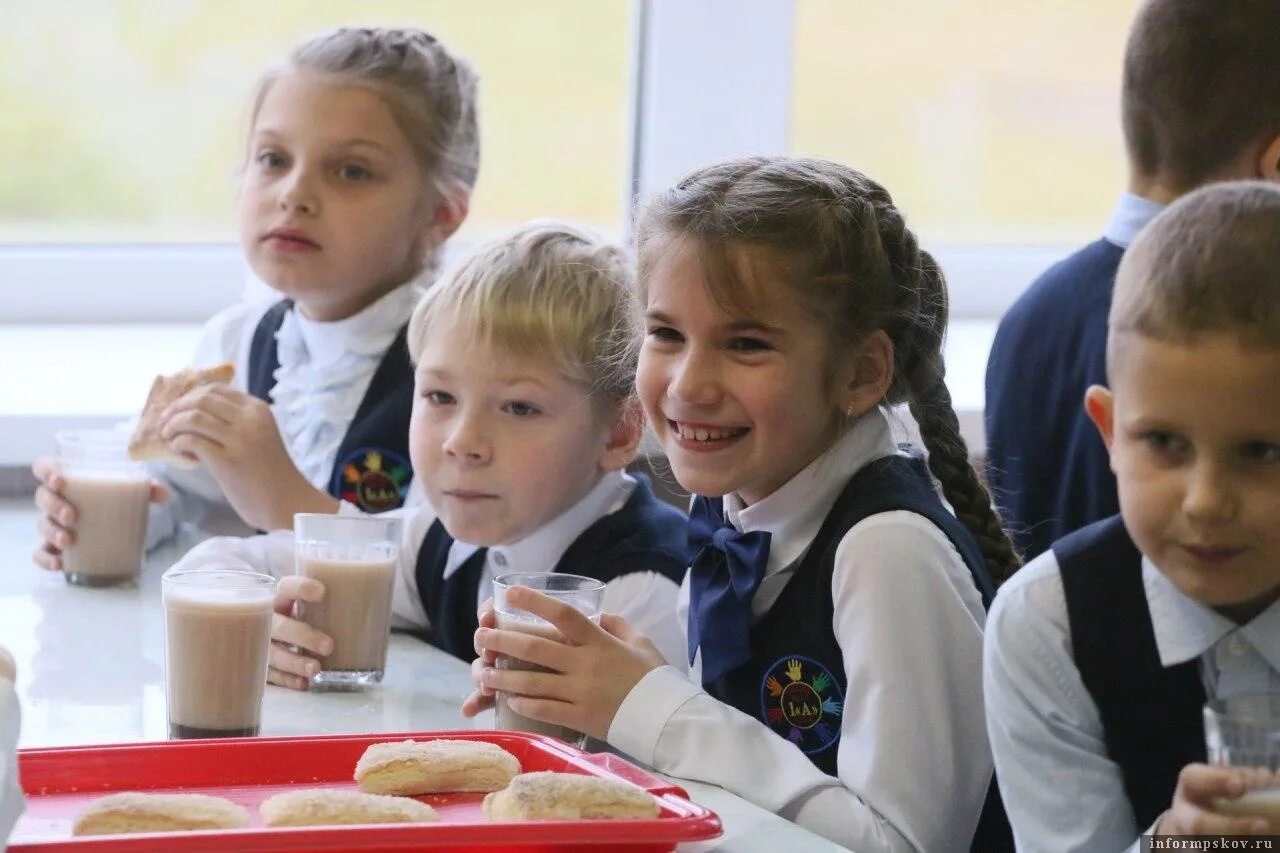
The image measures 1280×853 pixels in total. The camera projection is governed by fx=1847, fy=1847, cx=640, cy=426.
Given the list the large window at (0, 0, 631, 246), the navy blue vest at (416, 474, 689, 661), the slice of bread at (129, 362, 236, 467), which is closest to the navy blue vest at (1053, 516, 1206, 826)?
the navy blue vest at (416, 474, 689, 661)

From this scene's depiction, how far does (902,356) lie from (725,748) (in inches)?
16.2

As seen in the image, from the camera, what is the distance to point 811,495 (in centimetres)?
158

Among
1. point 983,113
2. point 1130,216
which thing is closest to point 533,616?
point 1130,216

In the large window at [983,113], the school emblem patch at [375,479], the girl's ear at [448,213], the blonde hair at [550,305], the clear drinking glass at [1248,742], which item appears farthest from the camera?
the large window at [983,113]

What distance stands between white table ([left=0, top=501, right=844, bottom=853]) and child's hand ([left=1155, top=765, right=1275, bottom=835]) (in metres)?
0.26

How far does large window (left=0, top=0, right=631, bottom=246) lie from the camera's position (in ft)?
9.60

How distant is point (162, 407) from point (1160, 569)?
49.1 inches

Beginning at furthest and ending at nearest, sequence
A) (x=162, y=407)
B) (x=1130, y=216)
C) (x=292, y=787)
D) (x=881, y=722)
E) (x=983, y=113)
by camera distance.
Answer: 1. (x=983, y=113)
2. (x=162, y=407)
3. (x=1130, y=216)
4. (x=881, y=722)
5. (x=292, y=787)

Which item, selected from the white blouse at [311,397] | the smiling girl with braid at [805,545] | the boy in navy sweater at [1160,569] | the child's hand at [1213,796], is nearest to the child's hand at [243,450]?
the white blouse at [311,397]

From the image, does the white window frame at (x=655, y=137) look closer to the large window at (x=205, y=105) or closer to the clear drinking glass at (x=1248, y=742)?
the large window at (x=205, y=105)

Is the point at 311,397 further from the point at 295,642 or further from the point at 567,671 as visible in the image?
the point at 567,671

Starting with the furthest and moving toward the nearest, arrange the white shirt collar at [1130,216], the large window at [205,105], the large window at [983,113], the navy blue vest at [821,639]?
the large window at [983,113] < the large window at [205,105] < the white shirt collar at [1130,216] < the navy blue vest at [821,639]

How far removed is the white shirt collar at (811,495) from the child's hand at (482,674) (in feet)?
0.82

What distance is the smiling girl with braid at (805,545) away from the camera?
1.41m
